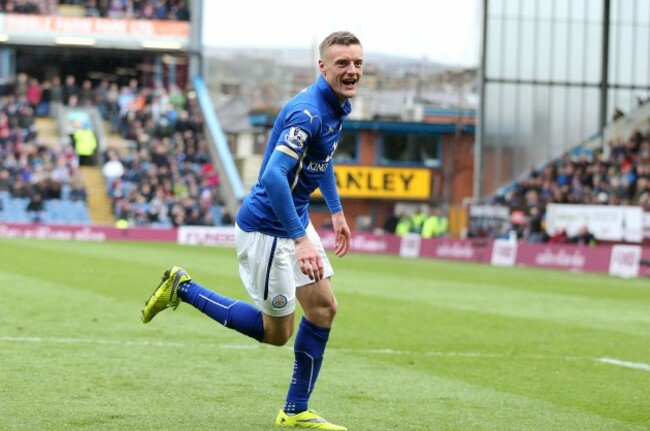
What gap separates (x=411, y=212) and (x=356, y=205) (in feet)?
7.85

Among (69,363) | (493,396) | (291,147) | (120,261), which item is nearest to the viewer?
(291,147)

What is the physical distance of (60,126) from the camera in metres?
51.2

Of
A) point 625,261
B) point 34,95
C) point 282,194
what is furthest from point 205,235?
point 282,194

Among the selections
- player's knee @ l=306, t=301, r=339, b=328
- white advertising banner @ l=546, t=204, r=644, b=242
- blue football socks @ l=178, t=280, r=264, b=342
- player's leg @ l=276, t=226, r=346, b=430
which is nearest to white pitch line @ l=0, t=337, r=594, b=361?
blue football socks @ l=178, t=280, r=264, b=342

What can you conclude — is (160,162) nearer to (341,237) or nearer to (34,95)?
(34,95)

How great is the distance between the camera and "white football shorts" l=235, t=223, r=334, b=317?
745 cm

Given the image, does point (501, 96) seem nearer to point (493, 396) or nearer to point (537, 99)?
point (537, 99)

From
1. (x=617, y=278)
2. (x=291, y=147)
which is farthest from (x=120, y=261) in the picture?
(x=291, y=147)

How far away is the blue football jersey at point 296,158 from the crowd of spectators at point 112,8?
157ft

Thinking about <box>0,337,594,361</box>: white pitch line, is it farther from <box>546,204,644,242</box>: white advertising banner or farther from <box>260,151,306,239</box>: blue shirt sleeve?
<box>546,204,644,242</box>: white advertising banner

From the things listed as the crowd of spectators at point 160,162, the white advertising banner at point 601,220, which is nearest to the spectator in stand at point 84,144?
the crowd of spectators at point 160,162

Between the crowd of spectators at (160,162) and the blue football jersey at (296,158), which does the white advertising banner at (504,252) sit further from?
the blue football jersey at (296,158)

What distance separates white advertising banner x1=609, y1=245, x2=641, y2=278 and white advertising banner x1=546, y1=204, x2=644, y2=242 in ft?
12.0

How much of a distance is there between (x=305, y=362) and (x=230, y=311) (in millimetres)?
551
